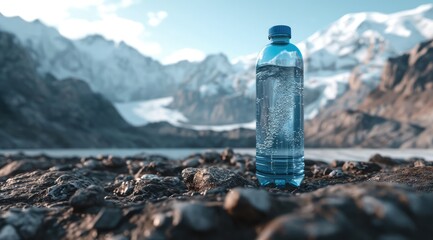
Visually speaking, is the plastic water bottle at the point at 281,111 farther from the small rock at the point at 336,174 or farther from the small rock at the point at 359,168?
the small rock at the point at 359,168

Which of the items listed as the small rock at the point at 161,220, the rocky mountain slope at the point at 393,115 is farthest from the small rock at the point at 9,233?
the rocky mountain slope at the point at 393,115

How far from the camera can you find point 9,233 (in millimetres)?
1966

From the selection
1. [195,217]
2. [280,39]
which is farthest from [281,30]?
[195,217]

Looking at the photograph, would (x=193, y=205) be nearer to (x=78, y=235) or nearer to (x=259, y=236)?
(x=259, y=236)

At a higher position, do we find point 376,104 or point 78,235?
point 376,104

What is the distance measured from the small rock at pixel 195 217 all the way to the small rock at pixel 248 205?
0.35 feet

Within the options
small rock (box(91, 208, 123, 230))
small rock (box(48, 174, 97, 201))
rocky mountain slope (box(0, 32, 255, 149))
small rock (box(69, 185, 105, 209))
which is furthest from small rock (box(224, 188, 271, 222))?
rocky mountain slope (box(0, 32, 255, 149))

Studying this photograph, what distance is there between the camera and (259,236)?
5.16ft

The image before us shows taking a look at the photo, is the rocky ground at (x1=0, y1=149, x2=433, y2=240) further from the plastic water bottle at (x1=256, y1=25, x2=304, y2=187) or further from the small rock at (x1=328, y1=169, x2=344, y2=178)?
the small rock at (x1=328, y1=169, x2=344, y2=178)

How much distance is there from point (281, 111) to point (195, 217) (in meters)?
1.70

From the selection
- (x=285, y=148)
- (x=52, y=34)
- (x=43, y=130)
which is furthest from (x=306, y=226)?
(x=52, y=34)

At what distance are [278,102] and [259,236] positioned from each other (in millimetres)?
1799

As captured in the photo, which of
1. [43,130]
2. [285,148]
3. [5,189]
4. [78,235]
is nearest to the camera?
[78,235]

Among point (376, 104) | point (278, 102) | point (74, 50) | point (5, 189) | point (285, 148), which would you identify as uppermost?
point (74, 50)
